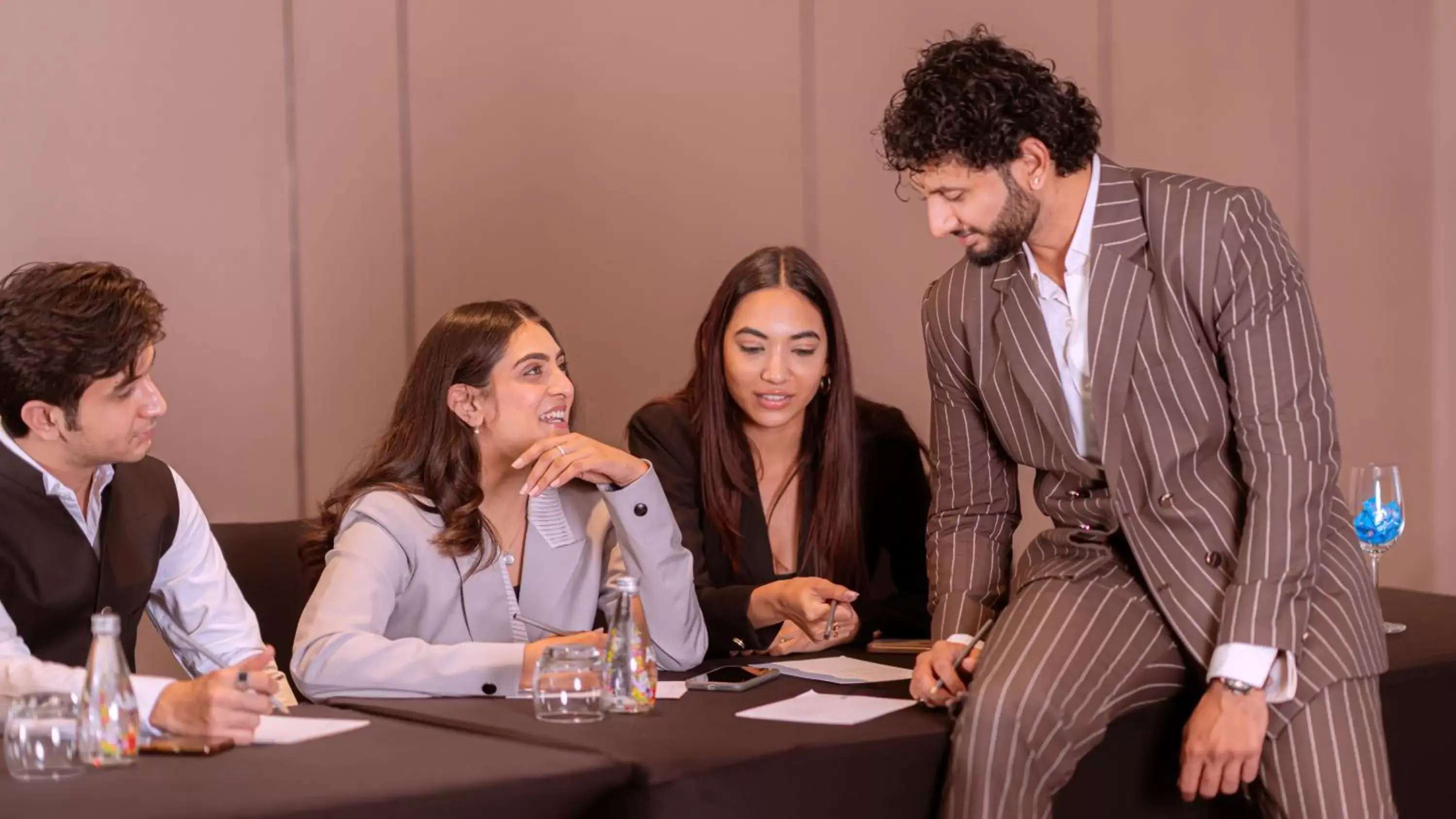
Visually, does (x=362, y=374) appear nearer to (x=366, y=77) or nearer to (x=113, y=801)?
(x=366, y=77)

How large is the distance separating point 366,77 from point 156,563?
189 cm

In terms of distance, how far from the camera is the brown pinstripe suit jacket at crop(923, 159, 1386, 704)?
2.21 meters

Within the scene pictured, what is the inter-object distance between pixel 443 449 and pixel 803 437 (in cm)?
89

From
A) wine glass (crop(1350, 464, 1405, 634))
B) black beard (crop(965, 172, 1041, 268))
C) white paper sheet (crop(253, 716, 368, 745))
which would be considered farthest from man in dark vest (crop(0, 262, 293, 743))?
wine glass (crop(1350, 464, 1405, 634))

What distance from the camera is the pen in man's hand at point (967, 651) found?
2252mm

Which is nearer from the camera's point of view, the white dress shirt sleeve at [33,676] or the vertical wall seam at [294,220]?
the white dress shirt sleeve at [33,676]

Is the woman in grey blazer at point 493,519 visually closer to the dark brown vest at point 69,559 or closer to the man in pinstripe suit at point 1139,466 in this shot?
the dark brown vest at point 69,559

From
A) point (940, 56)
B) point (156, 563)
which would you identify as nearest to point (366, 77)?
point (156, 563)

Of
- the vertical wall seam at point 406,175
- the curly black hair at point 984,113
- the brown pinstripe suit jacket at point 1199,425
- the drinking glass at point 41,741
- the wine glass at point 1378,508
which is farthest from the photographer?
the vertical wall seam at point 406,175

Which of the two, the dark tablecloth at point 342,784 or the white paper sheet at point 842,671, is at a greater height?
the dark tablecloth at point 342,784

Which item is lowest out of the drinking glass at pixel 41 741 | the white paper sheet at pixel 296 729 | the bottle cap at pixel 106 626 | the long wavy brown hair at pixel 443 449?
the white paper sheet at pixel 296 729

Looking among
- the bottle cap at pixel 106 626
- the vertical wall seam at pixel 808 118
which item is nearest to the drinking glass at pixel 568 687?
the bottle cap at pixel 106 626

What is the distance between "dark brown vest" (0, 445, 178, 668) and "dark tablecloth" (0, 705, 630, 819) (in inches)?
25.2

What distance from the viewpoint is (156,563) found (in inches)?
102
